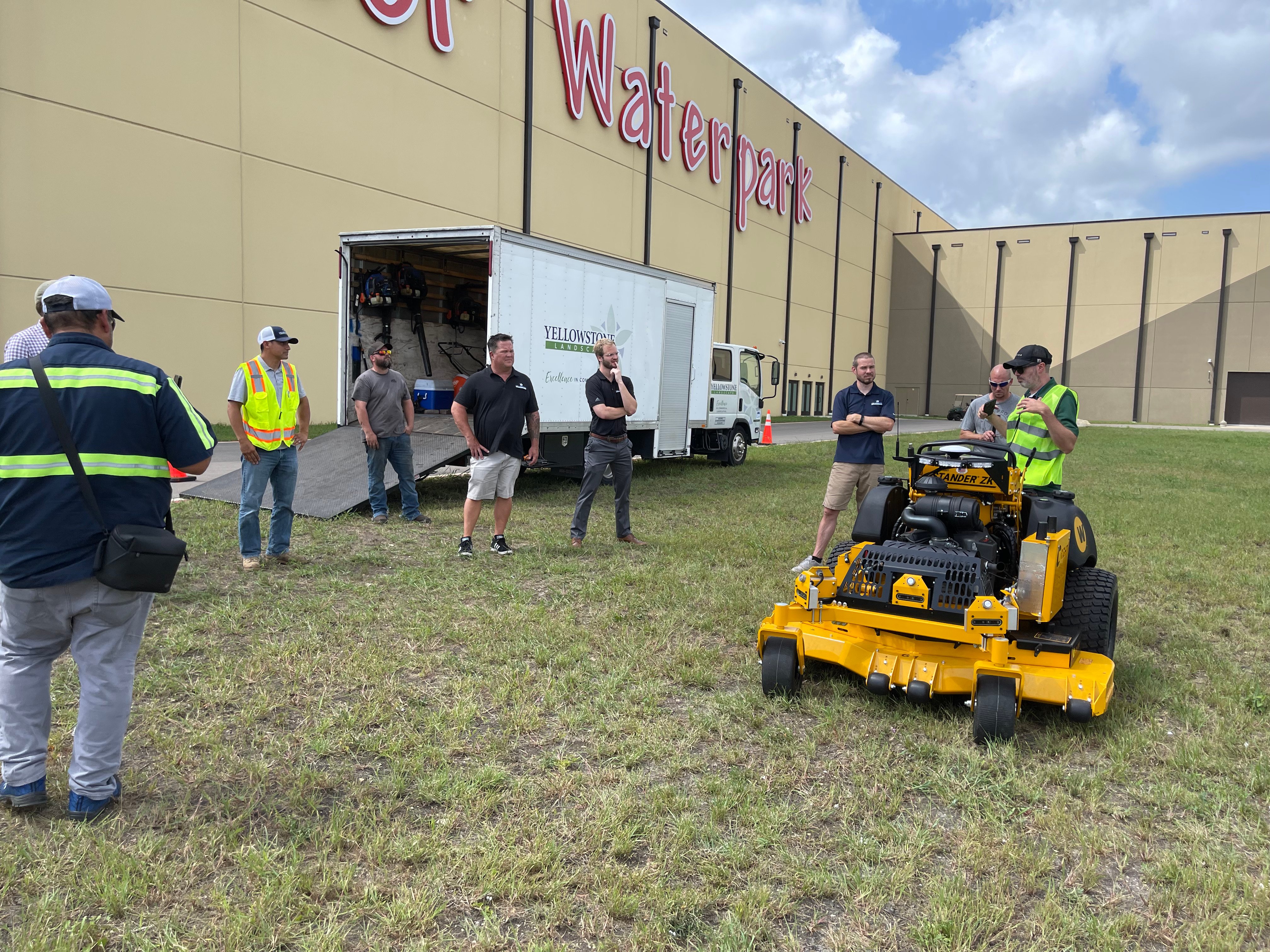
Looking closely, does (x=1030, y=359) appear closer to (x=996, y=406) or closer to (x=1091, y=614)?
(x=1091, y=614)

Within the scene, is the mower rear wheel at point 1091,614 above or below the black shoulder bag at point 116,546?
below

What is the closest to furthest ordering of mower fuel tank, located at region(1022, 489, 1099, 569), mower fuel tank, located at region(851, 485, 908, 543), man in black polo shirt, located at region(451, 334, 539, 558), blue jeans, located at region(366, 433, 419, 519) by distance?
mower fuel tank, located at region(1022, 489, 1099, 569) < mower fuel tank, located at region(851, 485, 908, 543) < man in black polo shirt, located at region(451, 334, 539, 558) < blue jeans, located at region(366, 433, 419, 519)

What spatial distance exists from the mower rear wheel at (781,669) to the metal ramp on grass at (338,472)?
19.1 feet

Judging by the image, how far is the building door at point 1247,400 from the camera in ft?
131

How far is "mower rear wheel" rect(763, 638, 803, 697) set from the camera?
4.24m

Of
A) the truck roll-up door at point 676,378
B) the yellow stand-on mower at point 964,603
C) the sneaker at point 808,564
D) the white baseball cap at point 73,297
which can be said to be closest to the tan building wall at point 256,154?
the truck roll-up door at point 676,378

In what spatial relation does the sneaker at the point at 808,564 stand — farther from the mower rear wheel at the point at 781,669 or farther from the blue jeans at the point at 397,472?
the blue jeans at the point at 397,472

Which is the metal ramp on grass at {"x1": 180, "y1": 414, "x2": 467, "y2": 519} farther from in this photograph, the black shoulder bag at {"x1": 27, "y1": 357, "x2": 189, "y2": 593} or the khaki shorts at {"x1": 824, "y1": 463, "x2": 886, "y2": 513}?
the black shoulder bag at {"x1": 27, "y1": 357, "x2": 189, "y2": 593}

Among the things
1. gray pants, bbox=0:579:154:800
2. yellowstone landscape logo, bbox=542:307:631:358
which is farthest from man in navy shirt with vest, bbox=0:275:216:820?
yellowstone landscape logo, bbox=542:307:631:358

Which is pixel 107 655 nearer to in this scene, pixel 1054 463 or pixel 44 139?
pixel 1054 463

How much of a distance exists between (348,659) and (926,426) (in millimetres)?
32398

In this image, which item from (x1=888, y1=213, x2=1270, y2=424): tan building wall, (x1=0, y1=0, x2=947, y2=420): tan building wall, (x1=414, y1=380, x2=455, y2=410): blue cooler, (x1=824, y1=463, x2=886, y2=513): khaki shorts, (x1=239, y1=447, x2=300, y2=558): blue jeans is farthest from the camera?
(x1=888, y1=213, x2=1270, y2=424): tan building wall

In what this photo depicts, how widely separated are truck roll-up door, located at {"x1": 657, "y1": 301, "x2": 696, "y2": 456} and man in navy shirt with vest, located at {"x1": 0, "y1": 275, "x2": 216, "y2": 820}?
10197 millimetres

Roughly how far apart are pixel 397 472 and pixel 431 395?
3.14m
